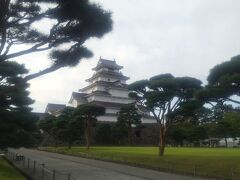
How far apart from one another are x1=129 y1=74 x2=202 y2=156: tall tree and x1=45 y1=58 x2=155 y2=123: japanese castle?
34.4m

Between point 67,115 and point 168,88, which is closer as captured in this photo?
point 168,88

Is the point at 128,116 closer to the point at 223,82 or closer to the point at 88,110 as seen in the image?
the point at 88,110

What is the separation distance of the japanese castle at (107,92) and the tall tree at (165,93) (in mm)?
34413

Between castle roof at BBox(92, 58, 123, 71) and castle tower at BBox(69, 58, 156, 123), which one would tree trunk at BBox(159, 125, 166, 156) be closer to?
castle tower at BBox(69, 58, 156, 123)

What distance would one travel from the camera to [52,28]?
411 inches

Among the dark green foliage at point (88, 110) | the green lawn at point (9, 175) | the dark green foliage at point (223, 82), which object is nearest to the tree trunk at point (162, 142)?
the dark green foliage at point (223, 82)

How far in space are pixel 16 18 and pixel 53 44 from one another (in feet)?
4.81

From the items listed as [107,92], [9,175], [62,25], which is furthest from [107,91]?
[62,25]

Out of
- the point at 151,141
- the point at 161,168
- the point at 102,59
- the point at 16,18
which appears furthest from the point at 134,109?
the point at 16,18

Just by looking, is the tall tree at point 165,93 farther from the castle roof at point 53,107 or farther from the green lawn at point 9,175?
the castle roof at point 53,107

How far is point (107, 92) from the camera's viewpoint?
232 ft

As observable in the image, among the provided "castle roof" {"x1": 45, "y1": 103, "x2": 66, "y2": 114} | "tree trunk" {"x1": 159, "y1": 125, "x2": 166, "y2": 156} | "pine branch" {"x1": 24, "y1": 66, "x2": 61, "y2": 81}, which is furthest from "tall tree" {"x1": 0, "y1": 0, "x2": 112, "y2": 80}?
"castle roof" {"x1": 45, "y1": 103, "x2": 66, "y2": 114}

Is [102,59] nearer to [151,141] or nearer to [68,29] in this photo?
[151,141]

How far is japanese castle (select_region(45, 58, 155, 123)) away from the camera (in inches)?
2687
